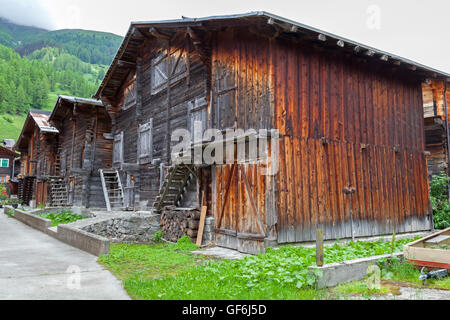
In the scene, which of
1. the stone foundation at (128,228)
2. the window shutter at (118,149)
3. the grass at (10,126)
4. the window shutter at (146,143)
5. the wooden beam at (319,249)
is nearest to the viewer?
the wooden beam at (319,249)

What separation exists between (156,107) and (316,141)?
26.3ft

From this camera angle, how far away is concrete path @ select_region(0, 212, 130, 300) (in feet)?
17.4

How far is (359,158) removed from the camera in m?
10.8

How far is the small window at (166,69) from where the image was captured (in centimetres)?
1348

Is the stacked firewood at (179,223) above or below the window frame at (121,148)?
below

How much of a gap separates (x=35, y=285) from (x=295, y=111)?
723cm

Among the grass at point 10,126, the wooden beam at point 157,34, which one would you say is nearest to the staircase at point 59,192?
the wooden beam at point 157,34

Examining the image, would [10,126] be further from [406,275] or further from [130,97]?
[406,275]

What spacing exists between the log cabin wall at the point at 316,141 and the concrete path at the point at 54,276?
4.16 m

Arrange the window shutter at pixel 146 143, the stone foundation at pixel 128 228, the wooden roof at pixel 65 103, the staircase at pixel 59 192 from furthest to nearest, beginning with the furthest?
the staircase at pixel 59 192, the wooden roof at pixel 65 103, the window shutter at pixel 146 143, the stone foundation at pixel 128 228

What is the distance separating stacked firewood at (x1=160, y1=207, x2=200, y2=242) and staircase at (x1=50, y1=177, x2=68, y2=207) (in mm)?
12234

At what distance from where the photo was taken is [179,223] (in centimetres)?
1192

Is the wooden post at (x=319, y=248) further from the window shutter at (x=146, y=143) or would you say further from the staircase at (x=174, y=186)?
the window shutter at (x=146, y=143)
